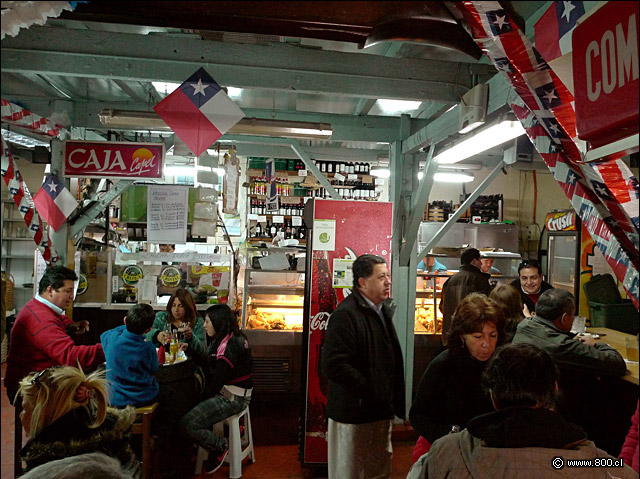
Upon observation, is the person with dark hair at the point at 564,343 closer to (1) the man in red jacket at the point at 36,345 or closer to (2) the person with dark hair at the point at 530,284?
(2) the person with dark hair at the point at 530,284

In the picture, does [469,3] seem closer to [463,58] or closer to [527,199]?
[463,58]

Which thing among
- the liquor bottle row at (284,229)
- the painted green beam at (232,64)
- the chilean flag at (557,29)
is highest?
the painted green beam at (232,64)

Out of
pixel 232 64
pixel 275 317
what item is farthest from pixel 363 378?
pixel 275 317

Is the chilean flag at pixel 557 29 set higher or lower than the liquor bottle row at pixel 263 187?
lower

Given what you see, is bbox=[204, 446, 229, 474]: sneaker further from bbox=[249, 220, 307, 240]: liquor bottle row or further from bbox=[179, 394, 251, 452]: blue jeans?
bbox=[249, 220, 307, 240]: liquor bottle row

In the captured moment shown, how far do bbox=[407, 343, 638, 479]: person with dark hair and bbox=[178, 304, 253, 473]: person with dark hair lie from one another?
107 inches

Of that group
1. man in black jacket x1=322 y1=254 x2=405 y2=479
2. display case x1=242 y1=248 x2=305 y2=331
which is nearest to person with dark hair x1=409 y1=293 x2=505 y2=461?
man in black jacket x1=322 y1=254 x2=405 y2=479

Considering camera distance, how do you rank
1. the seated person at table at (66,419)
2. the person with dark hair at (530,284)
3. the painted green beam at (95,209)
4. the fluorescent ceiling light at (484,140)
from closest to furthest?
the seated person at table at (66,419) < the fluorescent ceiling light at (484,140) < the person with dark hair at (530,284) < the painted green beam at (95,209)

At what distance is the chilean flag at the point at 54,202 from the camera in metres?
4.69

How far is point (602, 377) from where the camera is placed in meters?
3.57

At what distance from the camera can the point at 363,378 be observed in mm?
2834

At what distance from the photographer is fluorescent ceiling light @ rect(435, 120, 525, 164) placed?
3.35m

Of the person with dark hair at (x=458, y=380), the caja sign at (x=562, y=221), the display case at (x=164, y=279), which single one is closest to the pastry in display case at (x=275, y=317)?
the display case at (x=164, y=279)

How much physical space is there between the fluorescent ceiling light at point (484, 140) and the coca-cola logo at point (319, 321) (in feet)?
6.49
